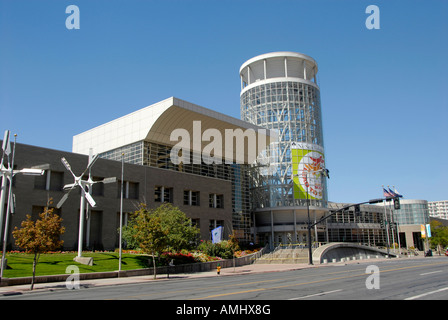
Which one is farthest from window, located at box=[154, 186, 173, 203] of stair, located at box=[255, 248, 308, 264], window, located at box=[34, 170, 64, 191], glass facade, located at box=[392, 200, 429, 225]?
glass facade, located at box=[392, 200, 429, 225]

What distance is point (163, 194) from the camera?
50.8 metres

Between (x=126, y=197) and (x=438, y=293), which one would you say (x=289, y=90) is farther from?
(x=438, y=293)

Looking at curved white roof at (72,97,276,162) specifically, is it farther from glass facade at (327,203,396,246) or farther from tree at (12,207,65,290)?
glass facade at (327,203,396,246)

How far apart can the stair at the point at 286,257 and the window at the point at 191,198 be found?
39.4 ft

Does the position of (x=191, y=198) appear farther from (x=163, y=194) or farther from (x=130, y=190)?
(x=130, y=190)

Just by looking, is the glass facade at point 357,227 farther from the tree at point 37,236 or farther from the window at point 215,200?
the tree at point 37,236

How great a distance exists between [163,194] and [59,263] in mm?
20928

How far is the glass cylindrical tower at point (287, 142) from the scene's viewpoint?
73.0m

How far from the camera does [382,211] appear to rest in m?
103

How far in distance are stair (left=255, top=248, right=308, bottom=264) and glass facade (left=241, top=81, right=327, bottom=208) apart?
1746 centimetres

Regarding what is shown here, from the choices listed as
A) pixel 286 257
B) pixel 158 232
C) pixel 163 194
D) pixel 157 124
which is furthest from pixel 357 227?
pixel 158 232

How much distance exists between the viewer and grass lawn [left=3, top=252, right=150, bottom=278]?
2687 cm
